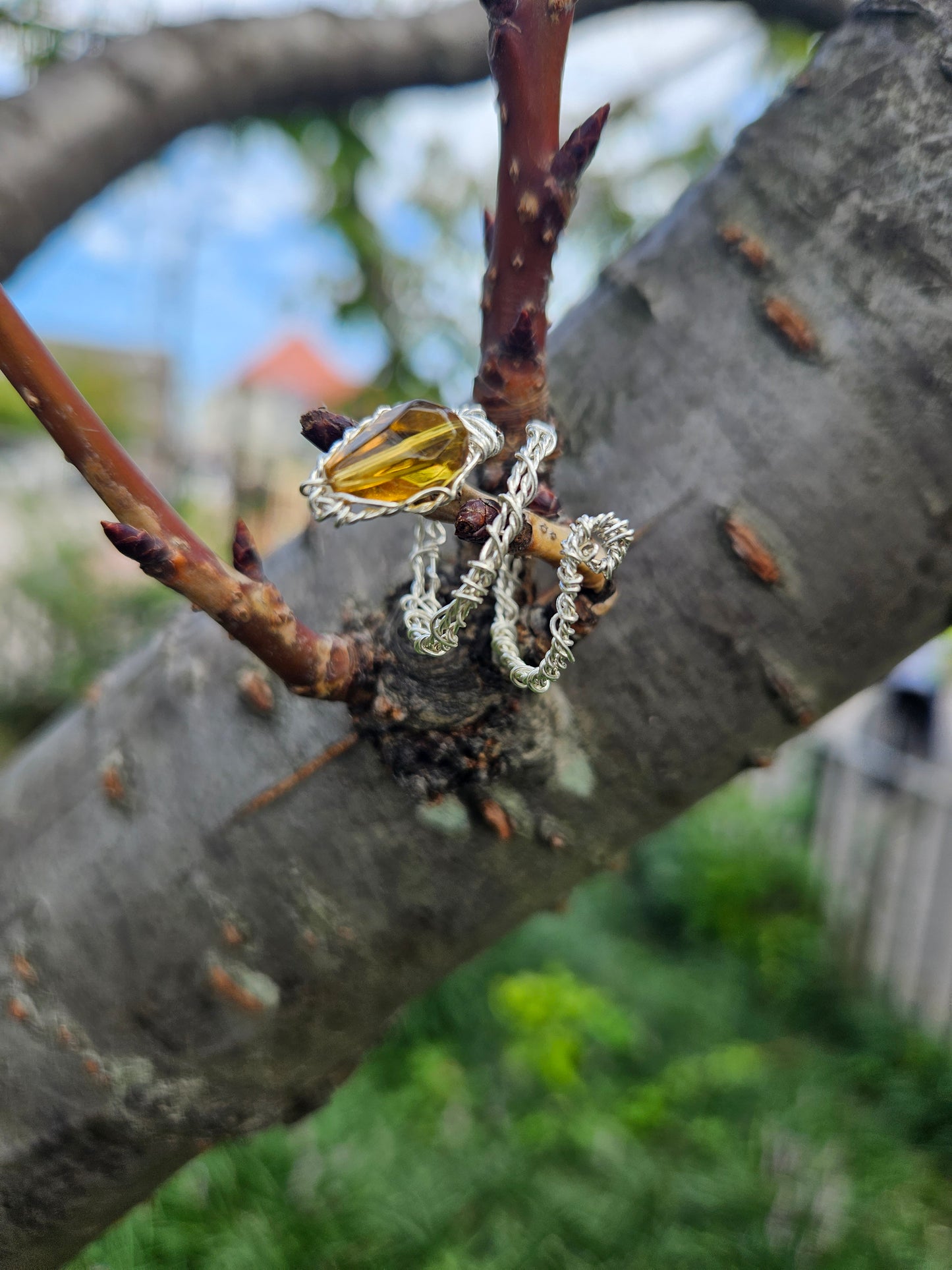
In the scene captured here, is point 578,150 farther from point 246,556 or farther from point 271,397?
point 271,397

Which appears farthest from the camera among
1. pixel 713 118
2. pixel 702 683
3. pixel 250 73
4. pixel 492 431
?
pixel 713 118

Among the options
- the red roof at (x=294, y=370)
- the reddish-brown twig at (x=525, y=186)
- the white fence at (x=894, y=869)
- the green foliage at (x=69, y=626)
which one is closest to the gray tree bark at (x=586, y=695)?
the reddish-brown twig at (x=525, y=186)

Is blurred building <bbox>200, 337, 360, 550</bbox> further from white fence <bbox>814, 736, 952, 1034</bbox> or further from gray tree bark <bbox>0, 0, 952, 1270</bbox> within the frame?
gray tree bark <bbox>0, 0, 952, 1270</bbox>

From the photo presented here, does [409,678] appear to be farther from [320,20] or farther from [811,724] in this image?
[320,20]

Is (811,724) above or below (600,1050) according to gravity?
above

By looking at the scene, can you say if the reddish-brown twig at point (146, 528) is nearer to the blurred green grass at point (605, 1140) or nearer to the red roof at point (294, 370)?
the blurred green grass at point (605, 1140)

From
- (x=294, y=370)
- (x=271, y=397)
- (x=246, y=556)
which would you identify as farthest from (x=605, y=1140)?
(x=294, y=370)

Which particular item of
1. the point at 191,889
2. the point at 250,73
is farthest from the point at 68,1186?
the point at 250,73
